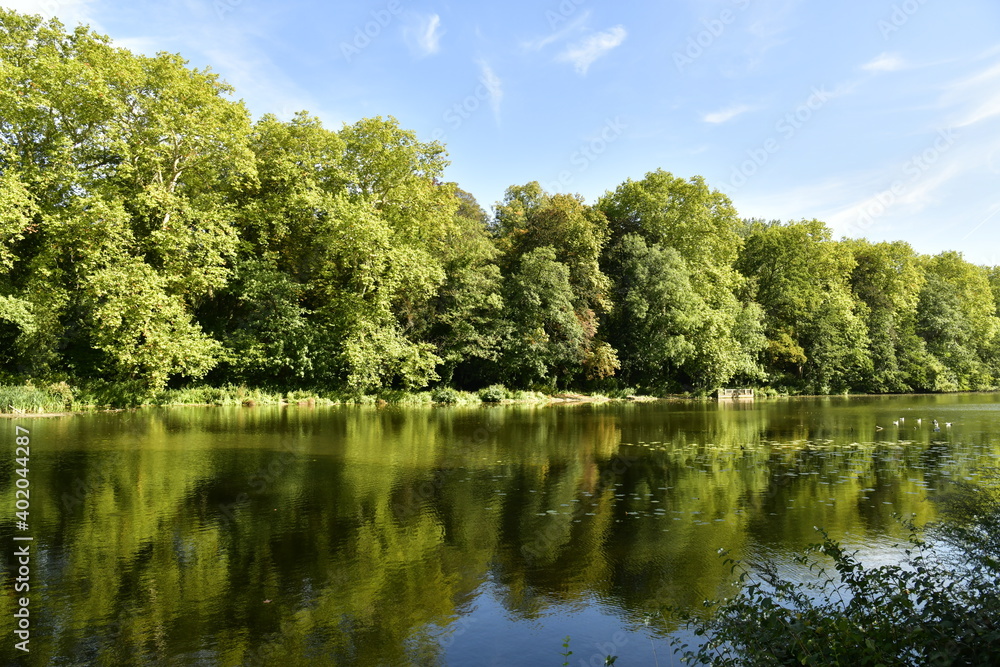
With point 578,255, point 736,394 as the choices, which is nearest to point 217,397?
point 578,255

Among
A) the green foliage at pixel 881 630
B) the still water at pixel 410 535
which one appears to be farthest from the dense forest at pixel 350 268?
the green foliage at pixel 881 630

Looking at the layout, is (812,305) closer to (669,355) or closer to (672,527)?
(669,355)

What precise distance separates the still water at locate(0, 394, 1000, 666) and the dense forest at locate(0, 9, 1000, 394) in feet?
39.1

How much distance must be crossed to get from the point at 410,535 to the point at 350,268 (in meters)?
29.2

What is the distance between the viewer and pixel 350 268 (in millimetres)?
36156

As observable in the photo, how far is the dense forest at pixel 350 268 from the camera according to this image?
27469 millimetres

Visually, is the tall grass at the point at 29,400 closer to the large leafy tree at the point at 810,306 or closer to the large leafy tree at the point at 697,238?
the large leafy tree at the point at 697,238

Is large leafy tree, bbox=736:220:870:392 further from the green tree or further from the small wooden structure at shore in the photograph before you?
the green tree

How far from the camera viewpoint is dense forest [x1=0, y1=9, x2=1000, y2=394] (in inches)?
1081

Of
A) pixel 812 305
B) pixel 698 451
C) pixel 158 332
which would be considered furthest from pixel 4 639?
pixel 812 305

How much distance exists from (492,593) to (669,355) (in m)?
38.2

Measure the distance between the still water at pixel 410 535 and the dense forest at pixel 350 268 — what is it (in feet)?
39.1

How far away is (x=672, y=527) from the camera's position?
9.18 metres

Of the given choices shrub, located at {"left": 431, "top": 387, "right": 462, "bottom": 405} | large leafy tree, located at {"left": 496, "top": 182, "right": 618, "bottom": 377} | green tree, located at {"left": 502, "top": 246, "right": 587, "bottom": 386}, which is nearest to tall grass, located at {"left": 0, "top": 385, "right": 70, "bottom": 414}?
shrub, located at {"left": 431, "top": 387, "right": 462, "bottom": 405}
